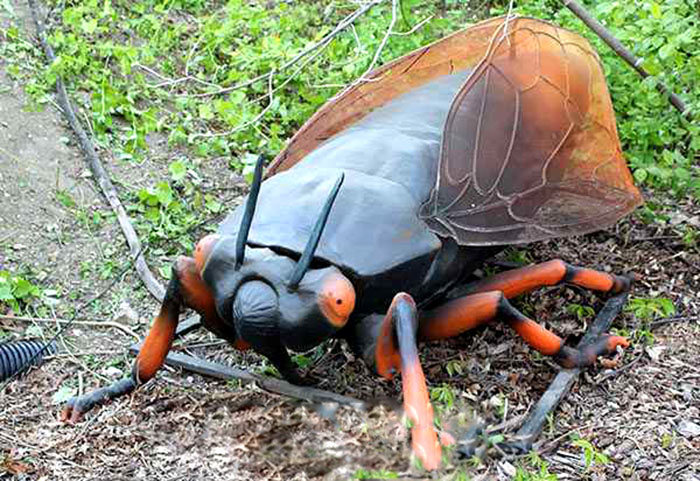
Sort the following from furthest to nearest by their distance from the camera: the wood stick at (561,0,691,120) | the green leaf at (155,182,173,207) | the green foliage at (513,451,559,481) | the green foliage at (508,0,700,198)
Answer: the green leaf at (155,182,173,207) < the wood stick at (561,0,691,120) < the green foliage at (508,0,700,198) < the green foliage at (513,451,559,481)

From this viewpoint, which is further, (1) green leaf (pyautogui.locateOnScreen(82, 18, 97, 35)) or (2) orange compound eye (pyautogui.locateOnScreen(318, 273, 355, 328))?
(1) green leaf (pyautogui.locateOnScreen(82, 18, 97, 35))

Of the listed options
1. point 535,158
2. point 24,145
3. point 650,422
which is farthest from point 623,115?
point 24,145

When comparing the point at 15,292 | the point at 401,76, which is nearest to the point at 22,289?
the point at 15,292

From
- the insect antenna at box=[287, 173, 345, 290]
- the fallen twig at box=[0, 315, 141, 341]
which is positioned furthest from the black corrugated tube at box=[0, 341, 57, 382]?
the insect antenna at box=[287, 173, 345, 290]

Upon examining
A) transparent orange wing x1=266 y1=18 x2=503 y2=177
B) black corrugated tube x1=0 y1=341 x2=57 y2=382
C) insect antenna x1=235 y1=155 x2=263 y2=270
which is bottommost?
black corrugated tube x1=0 y1=341 x2=57 y2=382

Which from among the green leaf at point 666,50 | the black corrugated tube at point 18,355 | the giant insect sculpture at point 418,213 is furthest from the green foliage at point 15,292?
the green leaf at point 666,50

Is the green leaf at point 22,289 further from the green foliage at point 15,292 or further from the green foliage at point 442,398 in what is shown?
the green foliage at point 442,398

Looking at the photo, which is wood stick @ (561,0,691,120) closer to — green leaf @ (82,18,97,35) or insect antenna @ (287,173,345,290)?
insect antenna @ (287,173,345,290)
